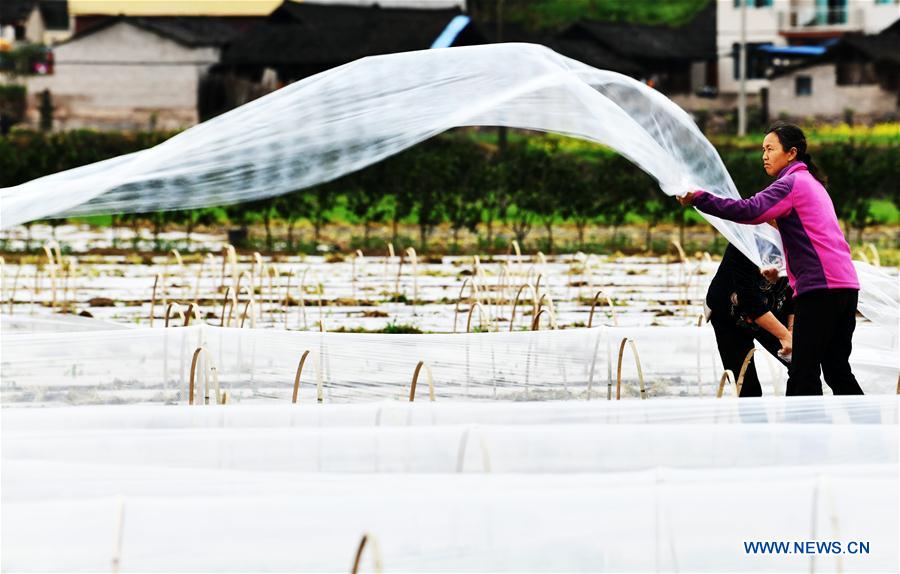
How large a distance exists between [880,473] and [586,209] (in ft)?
43.2

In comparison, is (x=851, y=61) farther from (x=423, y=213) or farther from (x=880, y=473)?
(x=880, y=473)

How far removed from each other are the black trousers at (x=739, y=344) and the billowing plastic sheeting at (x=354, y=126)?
1.47 ft

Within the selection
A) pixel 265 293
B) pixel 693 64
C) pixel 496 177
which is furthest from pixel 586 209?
pixel 693 64

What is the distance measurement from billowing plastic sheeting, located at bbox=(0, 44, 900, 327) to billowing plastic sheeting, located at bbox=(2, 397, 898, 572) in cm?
126

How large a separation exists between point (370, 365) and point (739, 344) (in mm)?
1505

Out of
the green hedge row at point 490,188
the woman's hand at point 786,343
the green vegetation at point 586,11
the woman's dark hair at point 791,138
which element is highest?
the green vegetation at point 586,11

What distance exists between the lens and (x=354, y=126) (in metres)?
4.66

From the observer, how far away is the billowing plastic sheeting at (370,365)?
5336 mm

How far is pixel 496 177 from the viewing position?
55.4ft

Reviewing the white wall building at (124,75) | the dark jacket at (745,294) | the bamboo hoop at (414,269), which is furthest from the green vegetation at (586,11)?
the dark jacket at (745,294)

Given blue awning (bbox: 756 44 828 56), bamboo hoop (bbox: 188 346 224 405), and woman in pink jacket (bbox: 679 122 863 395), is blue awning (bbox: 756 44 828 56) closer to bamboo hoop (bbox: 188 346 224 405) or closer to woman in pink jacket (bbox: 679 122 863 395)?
woman in pink jacket (bbox: 679 122 863 395)

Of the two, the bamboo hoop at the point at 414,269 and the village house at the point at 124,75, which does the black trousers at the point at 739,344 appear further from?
the village house at the point at 124,75

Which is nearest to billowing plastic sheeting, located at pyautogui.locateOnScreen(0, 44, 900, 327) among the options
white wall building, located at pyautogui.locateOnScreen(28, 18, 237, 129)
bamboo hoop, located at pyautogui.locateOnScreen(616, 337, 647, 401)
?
bamboo hoop, located at pyautogui.locateOnScreen(616, 337, 647, 401)

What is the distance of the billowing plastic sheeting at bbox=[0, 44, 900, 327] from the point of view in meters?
4.59
